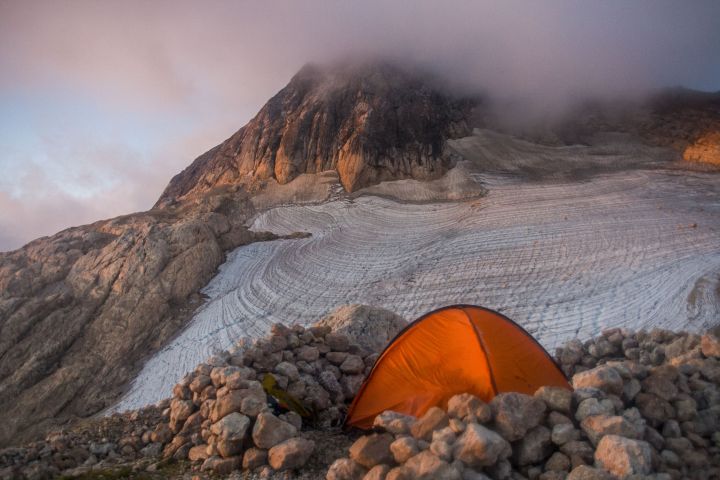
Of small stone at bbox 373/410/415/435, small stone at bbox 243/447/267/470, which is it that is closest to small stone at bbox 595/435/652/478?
small stone at bbox 373/410/415/435

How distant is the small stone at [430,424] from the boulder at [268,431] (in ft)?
5.80

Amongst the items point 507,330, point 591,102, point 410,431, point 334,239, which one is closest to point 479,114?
point 591,102

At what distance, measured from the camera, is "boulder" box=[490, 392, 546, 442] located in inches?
198

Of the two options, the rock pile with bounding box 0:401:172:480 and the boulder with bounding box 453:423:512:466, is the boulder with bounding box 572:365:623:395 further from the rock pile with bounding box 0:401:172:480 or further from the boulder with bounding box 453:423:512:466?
the rock pile with bounding box 0:401:172:480

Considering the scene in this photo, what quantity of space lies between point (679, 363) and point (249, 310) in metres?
14.3

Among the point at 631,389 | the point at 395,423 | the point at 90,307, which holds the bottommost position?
the point at 631,389

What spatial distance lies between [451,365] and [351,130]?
27814 mm

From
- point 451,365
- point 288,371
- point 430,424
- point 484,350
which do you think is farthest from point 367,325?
point 430,424

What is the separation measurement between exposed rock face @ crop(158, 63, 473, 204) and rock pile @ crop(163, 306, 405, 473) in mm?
22074

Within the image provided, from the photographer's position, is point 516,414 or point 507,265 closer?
point 516,414

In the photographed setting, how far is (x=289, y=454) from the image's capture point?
595 centimetres

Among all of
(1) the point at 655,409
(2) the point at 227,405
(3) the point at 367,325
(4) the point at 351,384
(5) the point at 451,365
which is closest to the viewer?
(1) the point at 655,409

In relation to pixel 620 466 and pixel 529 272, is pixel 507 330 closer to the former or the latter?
pixel 620 466

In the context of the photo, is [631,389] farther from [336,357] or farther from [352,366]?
[336,357]
